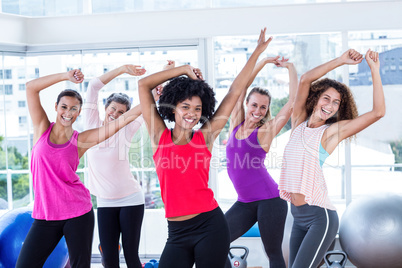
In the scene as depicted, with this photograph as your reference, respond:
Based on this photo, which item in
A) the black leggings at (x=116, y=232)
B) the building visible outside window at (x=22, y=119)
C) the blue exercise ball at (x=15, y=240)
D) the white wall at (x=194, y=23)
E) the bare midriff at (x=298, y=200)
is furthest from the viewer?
the building visible outside window at (x=22, y=119)

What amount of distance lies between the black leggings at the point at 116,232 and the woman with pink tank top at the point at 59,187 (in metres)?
0.36

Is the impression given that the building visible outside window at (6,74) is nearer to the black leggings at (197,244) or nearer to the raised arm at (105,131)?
the raised arm at (105,131)

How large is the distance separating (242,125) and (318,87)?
63 cm

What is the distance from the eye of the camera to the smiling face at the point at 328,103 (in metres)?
2.97

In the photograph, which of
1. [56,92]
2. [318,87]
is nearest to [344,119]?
[318,87]

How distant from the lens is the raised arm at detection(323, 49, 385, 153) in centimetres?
283

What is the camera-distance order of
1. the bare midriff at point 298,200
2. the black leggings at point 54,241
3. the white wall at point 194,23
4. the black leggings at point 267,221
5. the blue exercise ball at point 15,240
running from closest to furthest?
the black leggings at point 54,241 → the bare midriff at point 298,200 → the black leggings at point 267,221 → the blue exercise ball at point 15,240 → the white wall at point 194,23

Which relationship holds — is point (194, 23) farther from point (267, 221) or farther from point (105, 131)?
point (267, 221)

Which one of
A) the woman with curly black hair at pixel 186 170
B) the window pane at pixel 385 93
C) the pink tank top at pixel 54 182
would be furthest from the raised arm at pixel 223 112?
the window pane at pixel 385 93

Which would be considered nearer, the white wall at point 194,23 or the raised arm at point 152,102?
the raised arm at point 152,102

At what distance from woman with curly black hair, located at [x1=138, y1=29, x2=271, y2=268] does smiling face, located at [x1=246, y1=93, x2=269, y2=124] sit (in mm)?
851

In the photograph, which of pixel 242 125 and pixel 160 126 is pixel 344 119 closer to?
pixel 242 125

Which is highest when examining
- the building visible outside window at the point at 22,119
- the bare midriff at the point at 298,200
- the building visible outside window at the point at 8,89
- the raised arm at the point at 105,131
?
the building visible outside window at the point at 8,89

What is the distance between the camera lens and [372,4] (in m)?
4.23
